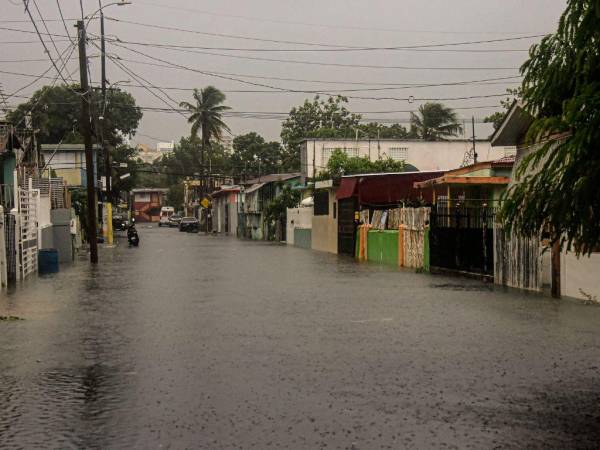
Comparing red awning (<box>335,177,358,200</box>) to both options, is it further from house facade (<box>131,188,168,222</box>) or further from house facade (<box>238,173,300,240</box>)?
house facade (<box>131,188,168,222</box>)

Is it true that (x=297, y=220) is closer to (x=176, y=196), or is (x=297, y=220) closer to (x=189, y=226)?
(x=189, y=226)

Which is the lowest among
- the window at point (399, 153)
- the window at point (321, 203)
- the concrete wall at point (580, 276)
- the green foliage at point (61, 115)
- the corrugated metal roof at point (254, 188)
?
the concrete wall at point (580, 276)

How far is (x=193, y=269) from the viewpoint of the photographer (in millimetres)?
29734

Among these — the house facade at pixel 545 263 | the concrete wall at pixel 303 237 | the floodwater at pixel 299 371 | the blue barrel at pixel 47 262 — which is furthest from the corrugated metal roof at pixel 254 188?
the floodwater at pixel 299 371

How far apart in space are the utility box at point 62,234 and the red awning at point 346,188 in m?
12.4

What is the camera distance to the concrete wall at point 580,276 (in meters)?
18.2

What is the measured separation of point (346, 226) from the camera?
143ft

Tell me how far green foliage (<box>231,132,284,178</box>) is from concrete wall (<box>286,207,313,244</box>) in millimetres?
44951

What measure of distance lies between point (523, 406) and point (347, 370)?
2.45 m

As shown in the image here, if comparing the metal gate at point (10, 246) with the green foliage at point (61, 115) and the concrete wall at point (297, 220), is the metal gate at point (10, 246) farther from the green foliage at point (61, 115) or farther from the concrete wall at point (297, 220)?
the green foliage at point (61, 115)

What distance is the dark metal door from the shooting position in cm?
4241

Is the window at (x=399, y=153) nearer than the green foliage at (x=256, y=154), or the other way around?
the window at (x=399, y=153)

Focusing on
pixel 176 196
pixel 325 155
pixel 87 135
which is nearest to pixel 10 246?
pixel 87 135

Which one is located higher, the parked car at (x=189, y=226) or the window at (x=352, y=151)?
the window at (x=352, y=151)
